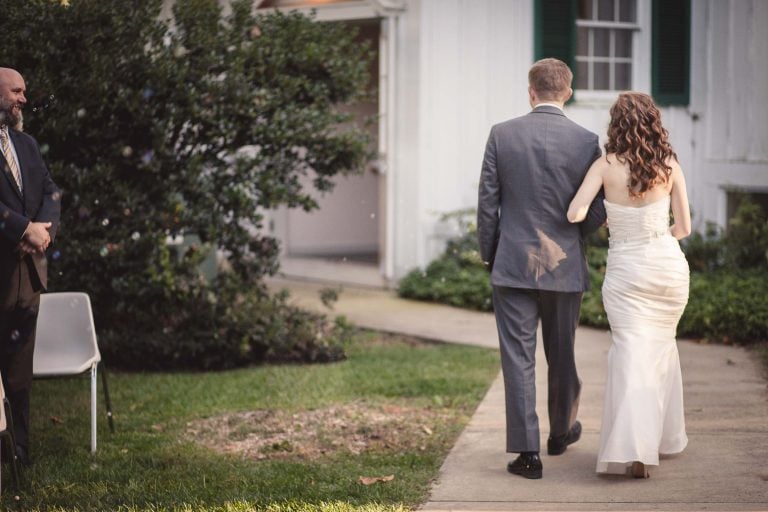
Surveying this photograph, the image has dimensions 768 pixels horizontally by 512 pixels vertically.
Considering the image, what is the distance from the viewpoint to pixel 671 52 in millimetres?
12672

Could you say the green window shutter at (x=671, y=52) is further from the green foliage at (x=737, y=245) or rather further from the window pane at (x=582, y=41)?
the green foliage at (x=737, y=245)

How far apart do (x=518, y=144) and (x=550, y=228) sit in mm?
424

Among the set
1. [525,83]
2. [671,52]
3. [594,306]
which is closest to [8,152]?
→ [594,306]

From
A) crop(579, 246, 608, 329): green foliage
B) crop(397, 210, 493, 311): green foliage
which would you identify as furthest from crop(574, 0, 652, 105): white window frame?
crop(579, 246, 608, 329): green foliage

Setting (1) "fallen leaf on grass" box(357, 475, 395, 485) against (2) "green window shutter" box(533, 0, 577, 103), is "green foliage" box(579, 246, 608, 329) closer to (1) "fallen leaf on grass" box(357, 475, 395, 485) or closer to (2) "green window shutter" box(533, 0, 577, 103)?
(2) "green window shutter" box(533, 0, 577, 103)

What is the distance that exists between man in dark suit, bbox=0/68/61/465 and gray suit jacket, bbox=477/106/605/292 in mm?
2226

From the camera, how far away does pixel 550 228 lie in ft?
17.9

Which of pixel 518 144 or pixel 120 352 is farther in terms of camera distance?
pixel 120 352

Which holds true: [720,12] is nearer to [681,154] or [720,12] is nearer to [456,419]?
[681,154]

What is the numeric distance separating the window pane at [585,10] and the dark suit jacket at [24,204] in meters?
8.18

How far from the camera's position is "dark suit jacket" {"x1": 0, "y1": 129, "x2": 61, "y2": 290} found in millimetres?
5645

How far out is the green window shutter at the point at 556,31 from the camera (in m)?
12.3

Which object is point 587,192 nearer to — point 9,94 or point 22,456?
point 9,94

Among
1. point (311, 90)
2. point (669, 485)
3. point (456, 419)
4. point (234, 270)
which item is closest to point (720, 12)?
point (311, 90)
